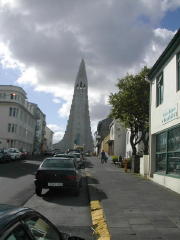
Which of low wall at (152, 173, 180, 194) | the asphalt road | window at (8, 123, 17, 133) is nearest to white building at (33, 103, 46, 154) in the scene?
window at (8, 123, 17, 133)

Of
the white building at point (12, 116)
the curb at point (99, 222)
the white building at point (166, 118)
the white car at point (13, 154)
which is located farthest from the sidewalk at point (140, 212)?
the white building at point (12, 116)

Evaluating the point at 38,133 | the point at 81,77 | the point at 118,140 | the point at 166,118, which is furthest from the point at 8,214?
the point at 81,77

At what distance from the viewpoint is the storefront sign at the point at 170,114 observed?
704 inches

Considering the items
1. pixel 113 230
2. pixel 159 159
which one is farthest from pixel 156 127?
pixel 113 230

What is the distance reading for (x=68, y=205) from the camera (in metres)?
13.7

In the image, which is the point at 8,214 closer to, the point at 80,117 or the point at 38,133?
A: the point at 38,133

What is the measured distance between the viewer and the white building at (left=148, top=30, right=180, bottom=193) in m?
17.9

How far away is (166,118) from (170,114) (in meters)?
0.92

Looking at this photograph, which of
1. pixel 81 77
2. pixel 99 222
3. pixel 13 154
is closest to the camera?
pixel 99 222

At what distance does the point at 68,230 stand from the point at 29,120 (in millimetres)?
93259

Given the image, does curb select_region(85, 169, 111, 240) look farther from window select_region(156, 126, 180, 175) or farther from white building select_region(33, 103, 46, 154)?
white building select_region(33, 103, 46, 154)

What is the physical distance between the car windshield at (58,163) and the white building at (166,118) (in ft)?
15.0

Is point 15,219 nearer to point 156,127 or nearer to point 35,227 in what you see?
point 35,227

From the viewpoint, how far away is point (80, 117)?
6329 inches
